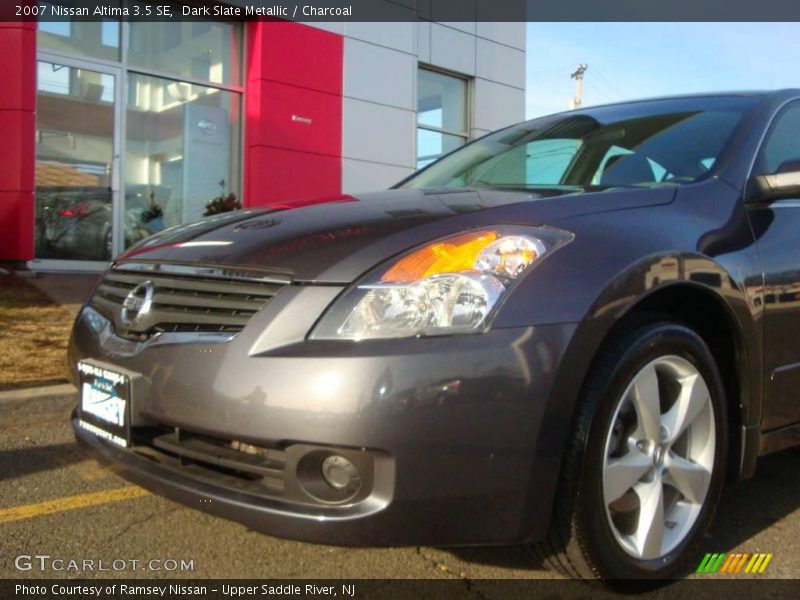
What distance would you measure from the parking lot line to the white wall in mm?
7634

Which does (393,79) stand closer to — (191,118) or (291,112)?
(291,112)

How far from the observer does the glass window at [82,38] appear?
27.8 ft

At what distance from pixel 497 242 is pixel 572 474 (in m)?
0.63

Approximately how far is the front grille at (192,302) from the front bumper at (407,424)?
0.14 metres

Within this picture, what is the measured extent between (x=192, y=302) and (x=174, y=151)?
315 inches

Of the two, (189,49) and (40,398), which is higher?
(189,49)

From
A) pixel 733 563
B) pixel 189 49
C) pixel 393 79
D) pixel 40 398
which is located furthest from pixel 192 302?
pixel 393 79

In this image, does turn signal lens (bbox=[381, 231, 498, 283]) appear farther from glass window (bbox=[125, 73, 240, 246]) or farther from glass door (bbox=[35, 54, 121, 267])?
glass window (bbox=[125, 73, 240, 246])

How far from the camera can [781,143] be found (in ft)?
9.86

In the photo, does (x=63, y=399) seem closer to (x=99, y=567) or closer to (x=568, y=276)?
(x=99, y=567)

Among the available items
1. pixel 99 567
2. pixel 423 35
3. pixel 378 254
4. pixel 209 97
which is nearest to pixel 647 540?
pixel 378 254

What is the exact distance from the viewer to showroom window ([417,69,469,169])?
1191 centimetres

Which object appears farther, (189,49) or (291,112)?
(291,112)

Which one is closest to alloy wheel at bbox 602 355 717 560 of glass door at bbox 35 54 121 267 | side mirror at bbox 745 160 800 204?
side mirror at bbox 745 160 800 204
